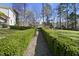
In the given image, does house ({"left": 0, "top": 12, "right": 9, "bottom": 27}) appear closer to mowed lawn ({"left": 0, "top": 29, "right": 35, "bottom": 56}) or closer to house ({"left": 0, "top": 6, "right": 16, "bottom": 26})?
house ({"left": 0, "top": 6, "right": 16, "bottom": 26})

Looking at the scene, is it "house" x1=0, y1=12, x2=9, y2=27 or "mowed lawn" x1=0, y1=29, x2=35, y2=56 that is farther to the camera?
"house" x1=0, y1=12, x2=9, y2=27

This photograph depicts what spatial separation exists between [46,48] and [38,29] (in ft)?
1.89

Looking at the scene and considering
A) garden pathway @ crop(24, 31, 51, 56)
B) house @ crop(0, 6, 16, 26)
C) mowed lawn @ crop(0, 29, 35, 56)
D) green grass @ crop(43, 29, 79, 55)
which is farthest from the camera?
house @ crop(0, 6, 16, 26)

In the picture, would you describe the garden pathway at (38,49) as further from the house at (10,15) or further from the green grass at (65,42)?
the house at (10,15)

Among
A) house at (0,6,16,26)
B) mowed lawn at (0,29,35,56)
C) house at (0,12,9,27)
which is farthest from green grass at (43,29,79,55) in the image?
house at (0,12,9,27)

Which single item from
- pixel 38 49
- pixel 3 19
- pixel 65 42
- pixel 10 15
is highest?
pixel 10 15

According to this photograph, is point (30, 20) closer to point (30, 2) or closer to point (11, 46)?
point (30, 2)

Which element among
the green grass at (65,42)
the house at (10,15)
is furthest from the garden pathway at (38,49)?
the house at (10,15)

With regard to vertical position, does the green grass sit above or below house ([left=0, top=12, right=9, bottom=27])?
below

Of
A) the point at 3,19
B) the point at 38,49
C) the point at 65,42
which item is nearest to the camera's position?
the point at 65,42

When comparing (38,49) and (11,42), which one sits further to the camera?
(38,49)

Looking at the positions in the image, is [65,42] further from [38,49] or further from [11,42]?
[38,49]

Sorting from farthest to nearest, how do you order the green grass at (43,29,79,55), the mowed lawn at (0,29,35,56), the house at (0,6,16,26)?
the house at (0,6,16,26), the mowed lawn at (0,29,35,56), the green grass at (43,29,79,55)

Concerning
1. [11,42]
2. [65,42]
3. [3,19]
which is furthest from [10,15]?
[65,42]
